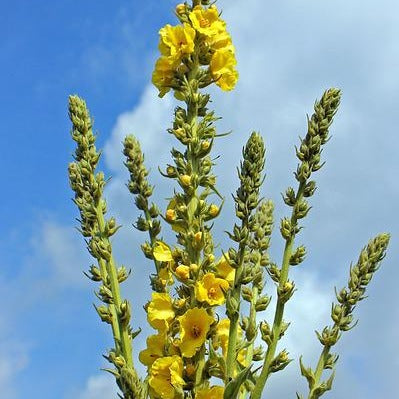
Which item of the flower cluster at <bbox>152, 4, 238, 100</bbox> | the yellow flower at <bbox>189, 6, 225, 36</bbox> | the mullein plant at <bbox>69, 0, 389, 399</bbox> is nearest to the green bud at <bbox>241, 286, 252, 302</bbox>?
the mullein plant at <bbox>69, 0, 389, 399</bbox>

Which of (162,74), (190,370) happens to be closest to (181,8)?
(162,74)

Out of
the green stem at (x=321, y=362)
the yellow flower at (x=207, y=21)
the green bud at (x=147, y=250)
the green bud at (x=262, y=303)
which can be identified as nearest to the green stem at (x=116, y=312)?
the green bud at (x=147, y=250)

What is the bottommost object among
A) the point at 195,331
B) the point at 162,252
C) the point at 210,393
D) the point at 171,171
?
the point at 210,393

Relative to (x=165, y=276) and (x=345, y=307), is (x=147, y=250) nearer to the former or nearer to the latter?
(x=165, y=276)

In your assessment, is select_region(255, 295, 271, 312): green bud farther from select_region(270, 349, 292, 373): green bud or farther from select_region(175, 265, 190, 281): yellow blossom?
select_region(175, 265, 190, 281): yellow blossom

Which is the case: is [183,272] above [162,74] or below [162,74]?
below

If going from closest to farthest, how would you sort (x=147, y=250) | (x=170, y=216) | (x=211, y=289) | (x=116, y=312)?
(x=211, y=289) → (x=170, y=216) → (x=116, y=312) → (x=147, y=250)

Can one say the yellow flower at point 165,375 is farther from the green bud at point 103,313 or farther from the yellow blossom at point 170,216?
the yellow blossom at point 170,216
